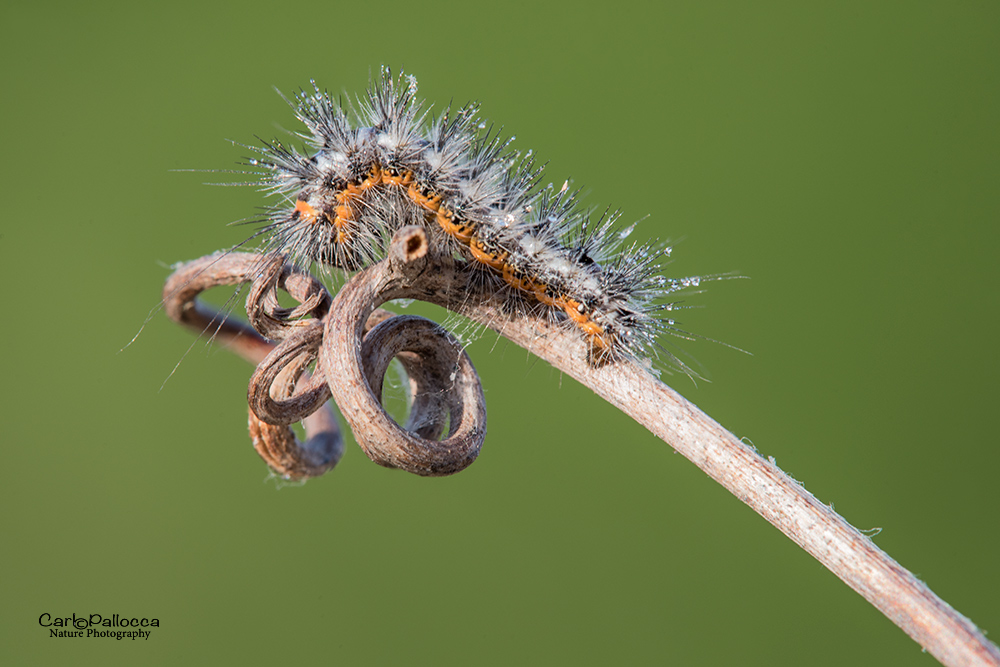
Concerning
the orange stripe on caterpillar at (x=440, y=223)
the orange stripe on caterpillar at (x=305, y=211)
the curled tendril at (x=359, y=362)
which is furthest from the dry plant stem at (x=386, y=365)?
the orange stripe on caterpillar at (x=305, y=211)

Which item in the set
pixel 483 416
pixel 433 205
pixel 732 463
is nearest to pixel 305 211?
pixel 433 205

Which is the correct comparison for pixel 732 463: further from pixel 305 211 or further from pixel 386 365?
pixel 305 211

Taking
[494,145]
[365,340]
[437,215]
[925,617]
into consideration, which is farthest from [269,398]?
[925,617]

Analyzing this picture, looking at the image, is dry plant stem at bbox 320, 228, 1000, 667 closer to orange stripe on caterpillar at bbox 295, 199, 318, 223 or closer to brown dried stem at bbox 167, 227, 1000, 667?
brown dried stem at bbox 167, 227, 1000, 667

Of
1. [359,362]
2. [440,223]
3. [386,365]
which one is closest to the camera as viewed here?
[359,362]

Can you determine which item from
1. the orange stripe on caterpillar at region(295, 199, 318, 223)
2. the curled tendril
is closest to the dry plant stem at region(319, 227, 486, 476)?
the curled tendril
